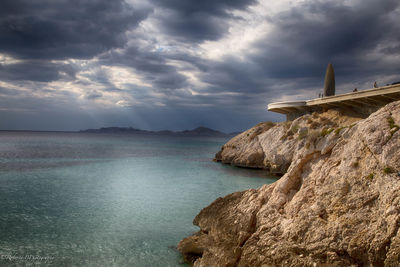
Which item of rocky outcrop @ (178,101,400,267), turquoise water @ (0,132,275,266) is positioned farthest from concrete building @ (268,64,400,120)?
rocky outcrop @ (178,101,400,267)

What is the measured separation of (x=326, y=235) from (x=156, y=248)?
743cm

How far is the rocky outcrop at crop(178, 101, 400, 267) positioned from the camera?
6.77 metres

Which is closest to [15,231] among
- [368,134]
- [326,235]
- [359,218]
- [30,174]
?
[326,235]

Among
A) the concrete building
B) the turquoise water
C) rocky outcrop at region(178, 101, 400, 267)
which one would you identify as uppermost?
the concrete building

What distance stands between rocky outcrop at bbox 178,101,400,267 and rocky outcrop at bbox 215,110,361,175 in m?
17.5

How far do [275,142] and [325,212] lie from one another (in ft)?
101

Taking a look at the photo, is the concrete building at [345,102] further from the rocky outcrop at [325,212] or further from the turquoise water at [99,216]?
the rocky outcrop at [325,212]

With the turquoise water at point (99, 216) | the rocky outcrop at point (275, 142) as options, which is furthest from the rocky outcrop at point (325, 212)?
the rocky outcrop at point (275, 142)

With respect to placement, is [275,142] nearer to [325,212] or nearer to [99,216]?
[99,216]

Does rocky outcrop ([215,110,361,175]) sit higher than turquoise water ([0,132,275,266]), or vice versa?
rocky outcrop ([215,110,361,175])

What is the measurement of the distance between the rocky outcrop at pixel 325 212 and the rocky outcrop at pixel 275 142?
57.4 ft

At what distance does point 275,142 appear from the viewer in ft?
125

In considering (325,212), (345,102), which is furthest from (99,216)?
(345,102)

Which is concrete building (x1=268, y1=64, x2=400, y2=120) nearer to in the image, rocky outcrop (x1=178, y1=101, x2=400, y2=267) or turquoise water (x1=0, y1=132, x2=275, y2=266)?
turquoise water (x1=0, y1=132, x2=275, y2=266)
